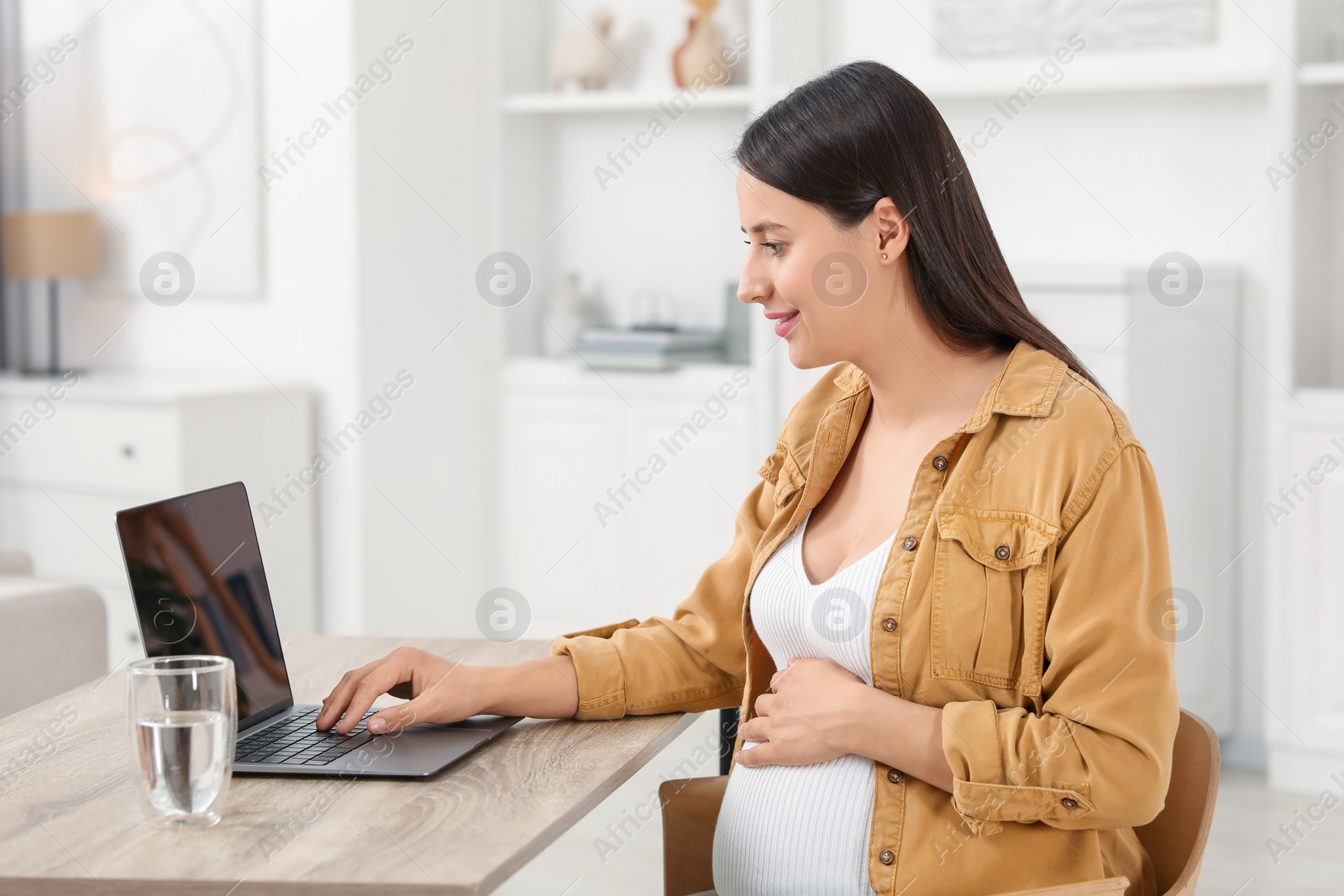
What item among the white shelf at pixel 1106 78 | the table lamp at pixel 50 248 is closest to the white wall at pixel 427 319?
the table lamp at pixel 50 248

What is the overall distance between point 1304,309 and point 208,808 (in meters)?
3.07

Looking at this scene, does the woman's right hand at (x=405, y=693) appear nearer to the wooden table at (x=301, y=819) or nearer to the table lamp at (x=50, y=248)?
the wooden table at (x=301, y=819)

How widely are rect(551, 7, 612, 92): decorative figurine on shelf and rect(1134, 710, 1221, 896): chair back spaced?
3078mm

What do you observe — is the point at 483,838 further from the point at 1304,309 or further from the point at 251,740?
the point at 1304,309

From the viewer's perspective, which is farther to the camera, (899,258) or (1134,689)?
(899,258)

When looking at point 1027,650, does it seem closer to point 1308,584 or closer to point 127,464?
point 1308,584

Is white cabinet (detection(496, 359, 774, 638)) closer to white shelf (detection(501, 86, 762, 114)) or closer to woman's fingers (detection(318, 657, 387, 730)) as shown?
white shelf (detection(501, 86, 762, 114))

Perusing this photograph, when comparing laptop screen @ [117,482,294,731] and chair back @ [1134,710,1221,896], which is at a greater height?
laptop screen @ [117,482,294,731]

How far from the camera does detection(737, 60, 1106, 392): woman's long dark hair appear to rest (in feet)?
Result: 4.55

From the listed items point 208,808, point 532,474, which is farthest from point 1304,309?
point 208,808

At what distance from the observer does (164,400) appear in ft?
11.0

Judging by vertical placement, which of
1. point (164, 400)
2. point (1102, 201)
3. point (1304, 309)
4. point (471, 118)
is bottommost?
point (164, 400)

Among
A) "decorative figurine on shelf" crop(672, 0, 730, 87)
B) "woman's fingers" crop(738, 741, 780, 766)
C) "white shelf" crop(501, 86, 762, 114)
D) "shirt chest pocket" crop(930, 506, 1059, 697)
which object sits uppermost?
"decorative figurine on shelf" crop(672, 0, 730, 87)

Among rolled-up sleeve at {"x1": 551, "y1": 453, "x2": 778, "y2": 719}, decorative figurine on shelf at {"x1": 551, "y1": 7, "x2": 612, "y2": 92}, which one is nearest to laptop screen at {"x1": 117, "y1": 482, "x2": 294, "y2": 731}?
rolled-up sleeve at {"x1": 551, "y1": 453, "x2": 778, "y2": 719}
